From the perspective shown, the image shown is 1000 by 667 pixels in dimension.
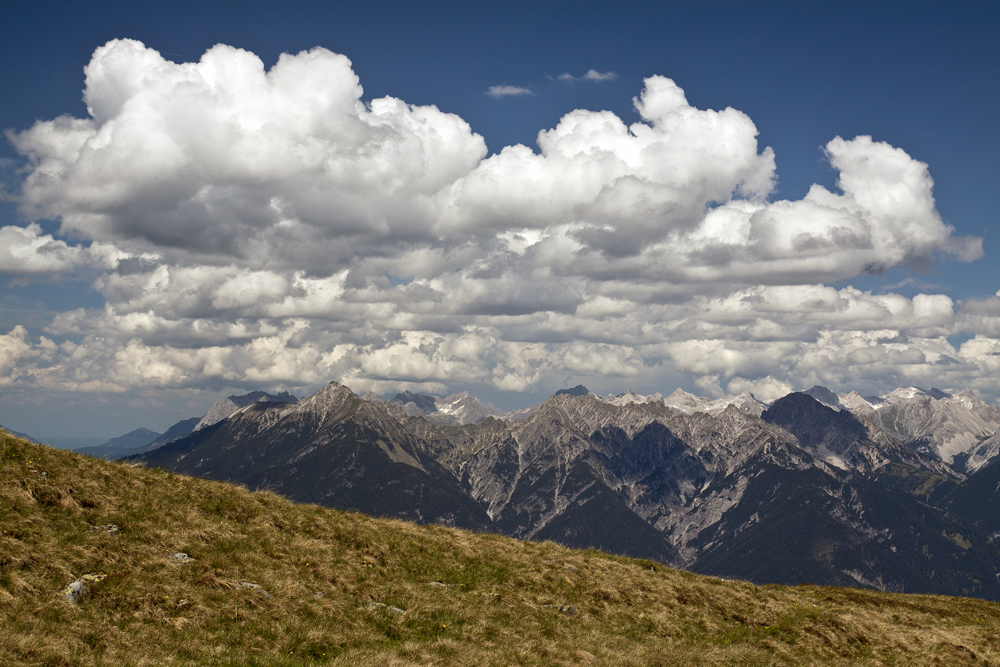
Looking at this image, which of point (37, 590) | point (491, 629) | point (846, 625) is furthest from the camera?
point (846, 625)

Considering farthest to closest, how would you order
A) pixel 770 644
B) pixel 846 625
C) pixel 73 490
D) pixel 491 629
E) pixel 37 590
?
pixel 846 625 < pixel 770 644 < pixel 73 490 < pixel 491 629 < pixel 37 590

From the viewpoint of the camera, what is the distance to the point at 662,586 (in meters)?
35.3

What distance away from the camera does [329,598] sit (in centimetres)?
2602

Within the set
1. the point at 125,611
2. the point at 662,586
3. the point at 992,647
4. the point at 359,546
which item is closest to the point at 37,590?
the point at 125,611

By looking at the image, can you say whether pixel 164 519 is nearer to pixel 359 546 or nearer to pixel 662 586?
pixel 359 546

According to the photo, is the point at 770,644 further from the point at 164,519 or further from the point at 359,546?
the point at 164,519

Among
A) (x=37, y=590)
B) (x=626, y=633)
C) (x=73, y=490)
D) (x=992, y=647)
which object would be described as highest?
(x=73, y=490)

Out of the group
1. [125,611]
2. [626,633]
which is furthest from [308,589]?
[626,633]

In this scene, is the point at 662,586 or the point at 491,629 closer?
the point at 491,629

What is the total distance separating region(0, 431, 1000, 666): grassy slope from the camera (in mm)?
21031

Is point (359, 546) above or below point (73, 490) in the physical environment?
below

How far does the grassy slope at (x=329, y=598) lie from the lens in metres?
21.0

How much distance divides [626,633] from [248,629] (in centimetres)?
1567

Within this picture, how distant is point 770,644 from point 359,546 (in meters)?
19.7
